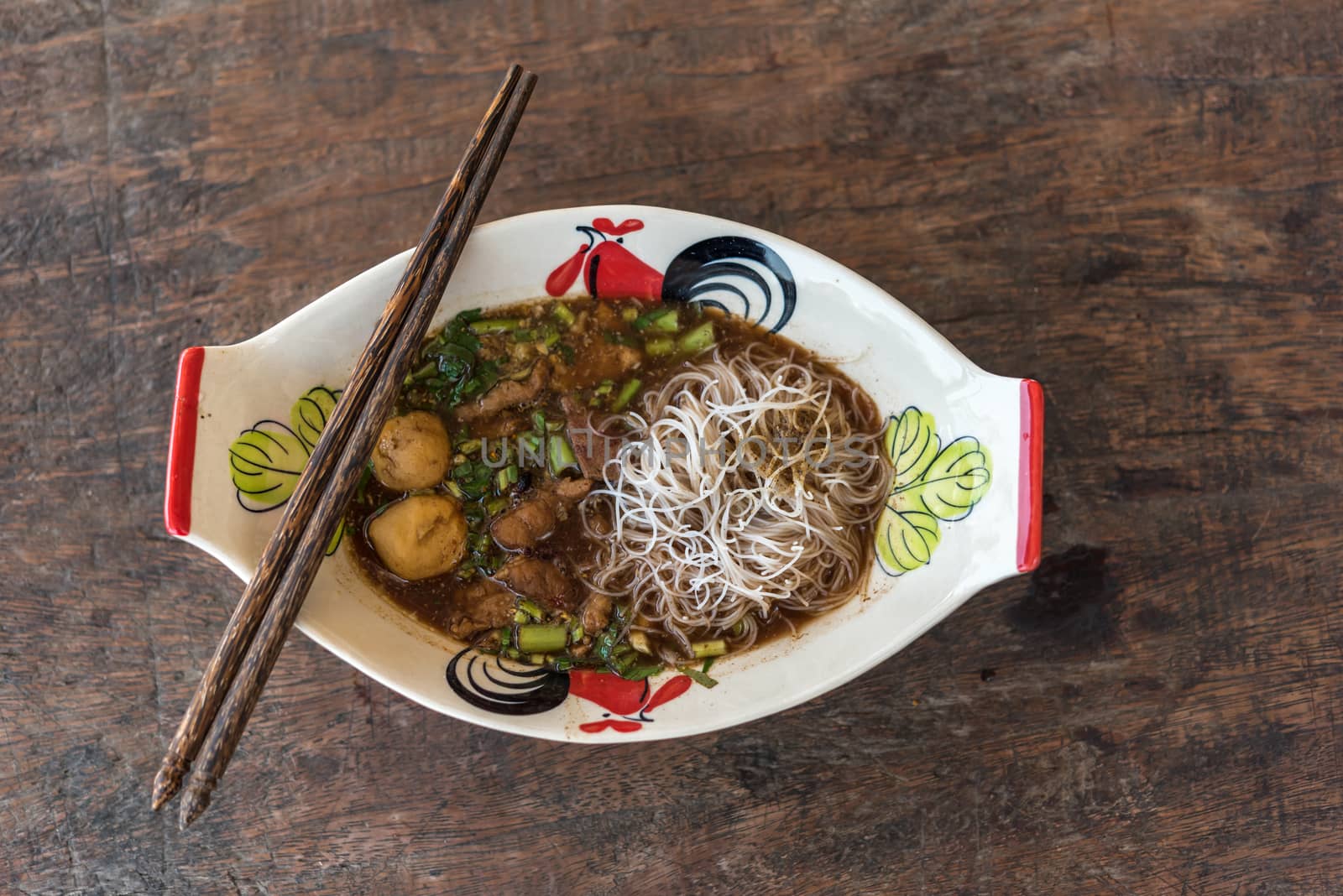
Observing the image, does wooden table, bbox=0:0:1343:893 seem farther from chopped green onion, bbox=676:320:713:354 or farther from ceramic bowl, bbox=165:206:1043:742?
chopped green onion, bbox=676:320:713:354

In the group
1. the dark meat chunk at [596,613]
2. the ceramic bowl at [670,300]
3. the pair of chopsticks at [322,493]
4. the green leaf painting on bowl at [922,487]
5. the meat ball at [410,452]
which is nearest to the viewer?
the pair of chopsticks at [322,493]

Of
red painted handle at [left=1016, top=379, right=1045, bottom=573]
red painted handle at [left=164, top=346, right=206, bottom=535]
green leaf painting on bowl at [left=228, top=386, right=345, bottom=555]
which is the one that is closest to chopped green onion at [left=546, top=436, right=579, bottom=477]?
green leaf painting on bowl at [left=228, top=386, right=345, bottom=555]

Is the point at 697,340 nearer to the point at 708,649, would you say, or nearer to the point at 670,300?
the point at 670,300

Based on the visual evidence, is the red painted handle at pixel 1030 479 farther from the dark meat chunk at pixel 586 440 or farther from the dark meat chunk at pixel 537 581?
the dark meat chunk at pixel 537 581

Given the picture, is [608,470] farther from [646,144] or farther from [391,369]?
[646,144]

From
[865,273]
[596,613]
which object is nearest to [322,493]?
[596,613]

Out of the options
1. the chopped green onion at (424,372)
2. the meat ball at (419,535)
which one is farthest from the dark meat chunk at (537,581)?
the chopped green onion at (424,372)
